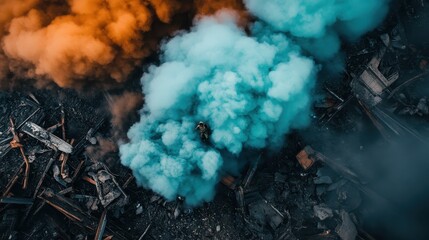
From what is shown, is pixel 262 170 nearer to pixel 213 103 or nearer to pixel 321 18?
pixel 213 103

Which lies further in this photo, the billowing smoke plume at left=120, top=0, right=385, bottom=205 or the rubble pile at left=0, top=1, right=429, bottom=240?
the rubble pile at left=0, top=1, right=429, bottom=240

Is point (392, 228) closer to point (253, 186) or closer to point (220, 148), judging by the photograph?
point (253, 186)

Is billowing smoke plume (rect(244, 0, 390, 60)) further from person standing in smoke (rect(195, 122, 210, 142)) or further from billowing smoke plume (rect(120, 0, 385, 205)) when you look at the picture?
person standing in smoke (rect(195, 122, 210, 142))

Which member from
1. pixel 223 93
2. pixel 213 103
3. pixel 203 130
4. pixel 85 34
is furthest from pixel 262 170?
pixel 85 34

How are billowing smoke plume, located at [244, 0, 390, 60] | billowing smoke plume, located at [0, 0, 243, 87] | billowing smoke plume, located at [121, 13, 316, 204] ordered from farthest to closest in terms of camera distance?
billowing smoke plume, located at [0, 0, 243, 87] < billowing smoke plume, located at [244, 0, 390, 60] < billowing smoke plume, located at [121, 13, 316, 204]

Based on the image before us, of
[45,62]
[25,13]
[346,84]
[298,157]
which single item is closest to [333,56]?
[346,84]

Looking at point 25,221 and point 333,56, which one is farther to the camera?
point 333,56

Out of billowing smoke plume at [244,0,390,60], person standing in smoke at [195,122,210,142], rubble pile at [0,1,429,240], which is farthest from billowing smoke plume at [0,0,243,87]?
person standing in smoke at [195,122,210,142]

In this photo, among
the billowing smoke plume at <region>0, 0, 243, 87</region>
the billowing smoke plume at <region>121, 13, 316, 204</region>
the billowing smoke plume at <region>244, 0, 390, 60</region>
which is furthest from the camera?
the billowing smoke plume at <region>0, 0, 243, 87</region>
